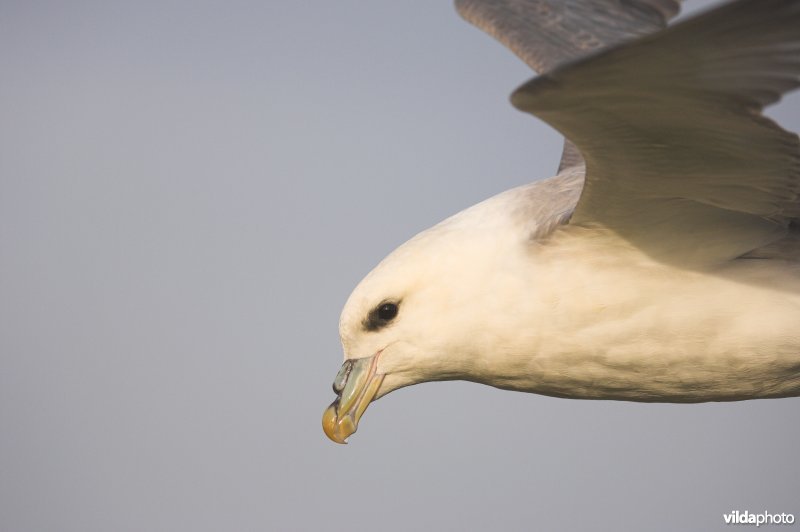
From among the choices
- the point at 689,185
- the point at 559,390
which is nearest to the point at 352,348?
the point at 559,390

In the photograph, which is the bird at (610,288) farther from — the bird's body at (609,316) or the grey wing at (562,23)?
the grey wing at (562,23)

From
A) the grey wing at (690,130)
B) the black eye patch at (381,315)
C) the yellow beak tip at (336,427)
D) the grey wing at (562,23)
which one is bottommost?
the yellow beak tip at (336,427)

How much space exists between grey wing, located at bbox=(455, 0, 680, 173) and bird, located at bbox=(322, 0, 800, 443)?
1333 mm

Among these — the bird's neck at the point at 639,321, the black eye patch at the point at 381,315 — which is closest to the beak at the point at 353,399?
the black eye patch at the point at 381,315

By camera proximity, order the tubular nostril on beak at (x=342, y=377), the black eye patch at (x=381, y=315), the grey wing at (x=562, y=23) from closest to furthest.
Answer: the black eye patch at (x=381, y=315) < the tubular nostril on beak at (x=342, y=377) < the grey wing at (x=562, y=23)

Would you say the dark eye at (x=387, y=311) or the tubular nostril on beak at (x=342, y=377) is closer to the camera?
the dark eye at (x=387, y=311)

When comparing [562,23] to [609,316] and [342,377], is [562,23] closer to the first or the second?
[609,316]

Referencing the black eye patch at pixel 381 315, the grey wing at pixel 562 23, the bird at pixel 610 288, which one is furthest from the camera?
the grey wing at pixel 562 23

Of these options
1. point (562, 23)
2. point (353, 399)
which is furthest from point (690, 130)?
point (562, 23)

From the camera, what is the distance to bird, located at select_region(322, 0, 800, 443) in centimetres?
441

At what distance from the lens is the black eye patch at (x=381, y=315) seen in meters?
4.96

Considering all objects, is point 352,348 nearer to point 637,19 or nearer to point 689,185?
point 689,185

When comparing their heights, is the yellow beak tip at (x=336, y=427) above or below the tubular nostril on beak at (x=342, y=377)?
below

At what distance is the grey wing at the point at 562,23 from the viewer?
644 centimetres
